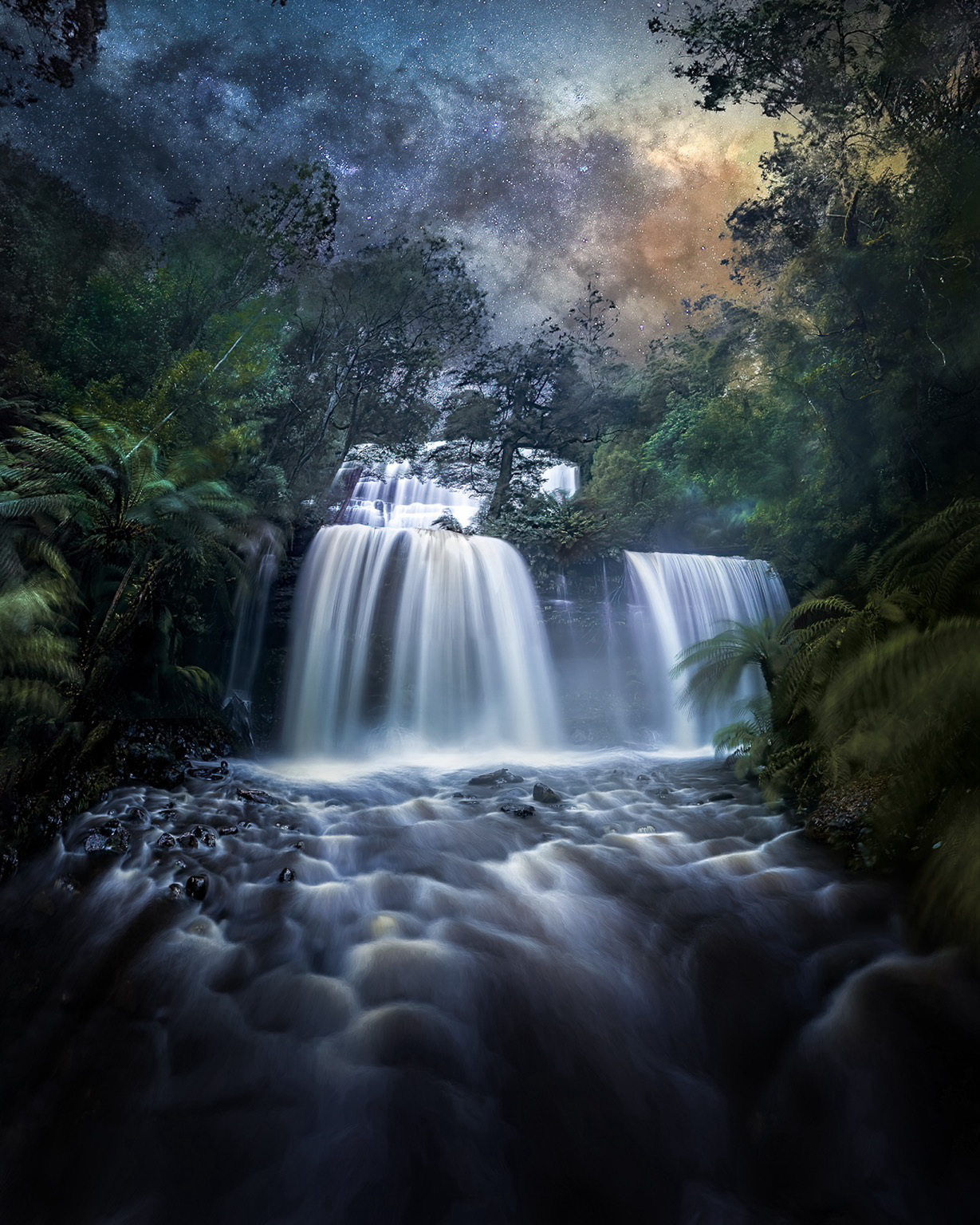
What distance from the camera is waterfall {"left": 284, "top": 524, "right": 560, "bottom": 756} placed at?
33.9 feet

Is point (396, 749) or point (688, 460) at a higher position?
point (688, 460)

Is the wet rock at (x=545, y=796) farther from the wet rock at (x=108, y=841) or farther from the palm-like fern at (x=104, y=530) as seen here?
the palm-like fern at (x=104, y=530)

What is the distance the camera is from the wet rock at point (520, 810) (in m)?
5.36

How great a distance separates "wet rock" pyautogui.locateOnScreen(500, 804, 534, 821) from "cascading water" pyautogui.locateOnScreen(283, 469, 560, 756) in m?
5.06

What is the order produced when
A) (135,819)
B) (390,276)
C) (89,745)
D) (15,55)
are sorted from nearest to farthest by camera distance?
(135,819) → (89,745) → (15,55) → (390,276)

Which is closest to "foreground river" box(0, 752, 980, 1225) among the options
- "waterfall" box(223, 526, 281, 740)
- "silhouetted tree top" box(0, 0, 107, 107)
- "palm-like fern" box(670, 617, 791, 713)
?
"palm-like fern" box(670, 617, 791, 713)

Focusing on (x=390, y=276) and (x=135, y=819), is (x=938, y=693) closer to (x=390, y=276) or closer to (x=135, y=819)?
(x=135, y=819)

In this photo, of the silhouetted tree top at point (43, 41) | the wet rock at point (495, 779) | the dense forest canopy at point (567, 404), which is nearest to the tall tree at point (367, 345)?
the dense forest canopy at point (567, 404)

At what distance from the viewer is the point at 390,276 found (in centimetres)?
1585

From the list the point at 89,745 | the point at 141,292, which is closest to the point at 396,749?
the point at 89,745

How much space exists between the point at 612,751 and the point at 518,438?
11.9m

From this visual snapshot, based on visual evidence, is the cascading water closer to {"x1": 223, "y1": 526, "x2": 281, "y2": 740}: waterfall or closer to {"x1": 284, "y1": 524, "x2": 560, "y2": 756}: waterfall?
{"x1": 284, "y1": 524, "x2": 560, "y2": 756}: waterfall

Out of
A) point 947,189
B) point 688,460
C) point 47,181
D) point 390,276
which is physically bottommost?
point 688,460

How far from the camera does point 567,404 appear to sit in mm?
18750
